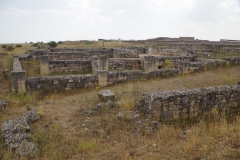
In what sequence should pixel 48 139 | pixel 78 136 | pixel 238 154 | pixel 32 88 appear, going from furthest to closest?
1. pixel 32 88
2. pixel 78 136
3. pixel 48 139
4. pixel 238 154

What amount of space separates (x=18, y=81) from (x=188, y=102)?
286 inches

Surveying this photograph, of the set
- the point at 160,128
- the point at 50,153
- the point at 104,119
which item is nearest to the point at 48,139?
the point at 50,153

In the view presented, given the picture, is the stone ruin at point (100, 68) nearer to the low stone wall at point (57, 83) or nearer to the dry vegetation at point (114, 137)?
the low stone wall at point (57, 83)

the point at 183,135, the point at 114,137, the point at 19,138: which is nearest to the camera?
the point at 19,138

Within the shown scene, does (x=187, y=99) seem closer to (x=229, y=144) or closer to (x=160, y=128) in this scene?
(x=160, y=128)

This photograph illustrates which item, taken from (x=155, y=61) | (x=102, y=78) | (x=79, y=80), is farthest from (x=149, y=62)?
(x=79, y=80)

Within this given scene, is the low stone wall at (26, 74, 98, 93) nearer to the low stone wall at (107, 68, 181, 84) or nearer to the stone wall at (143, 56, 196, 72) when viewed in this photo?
the low stone wall at (107, 68, 181, 84)

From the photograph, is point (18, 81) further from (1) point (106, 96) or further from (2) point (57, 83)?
(1) point (106, 96)

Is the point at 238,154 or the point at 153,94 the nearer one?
the point at 238,154

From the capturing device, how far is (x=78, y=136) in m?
5.50

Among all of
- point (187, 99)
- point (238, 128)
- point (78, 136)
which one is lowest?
point (78, 136)

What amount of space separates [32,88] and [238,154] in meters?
Answer: 8.67

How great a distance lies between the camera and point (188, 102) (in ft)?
21.5

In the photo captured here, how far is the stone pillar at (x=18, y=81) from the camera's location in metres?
9.41
